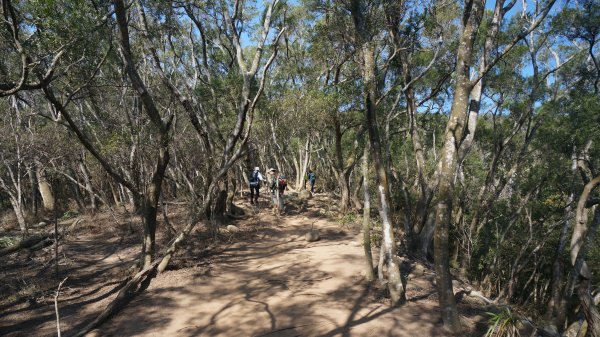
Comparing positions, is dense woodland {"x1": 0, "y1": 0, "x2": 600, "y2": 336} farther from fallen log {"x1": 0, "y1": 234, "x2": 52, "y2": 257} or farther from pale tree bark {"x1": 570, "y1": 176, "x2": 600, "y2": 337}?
fallen log {"x1": 0, "y1": 234, "x2": 52, "y2": 257}

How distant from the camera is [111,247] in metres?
10.3

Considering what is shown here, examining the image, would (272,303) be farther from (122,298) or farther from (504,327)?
(504,327)

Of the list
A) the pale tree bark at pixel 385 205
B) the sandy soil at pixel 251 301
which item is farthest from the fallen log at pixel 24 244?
the pale tree bark at pixel 385 205

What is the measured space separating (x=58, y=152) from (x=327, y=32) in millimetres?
8789

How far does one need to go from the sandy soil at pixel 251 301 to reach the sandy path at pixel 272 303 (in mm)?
16

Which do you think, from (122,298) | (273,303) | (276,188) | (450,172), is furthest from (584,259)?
(276,188)

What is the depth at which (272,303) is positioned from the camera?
6.06 meters

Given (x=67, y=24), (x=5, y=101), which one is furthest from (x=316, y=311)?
(x=5, y=101)

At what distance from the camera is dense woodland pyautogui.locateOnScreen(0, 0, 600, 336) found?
5828 mm

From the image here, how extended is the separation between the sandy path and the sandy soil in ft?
0.05

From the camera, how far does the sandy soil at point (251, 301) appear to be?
5.29 meters

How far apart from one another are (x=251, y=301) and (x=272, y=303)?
41 cm

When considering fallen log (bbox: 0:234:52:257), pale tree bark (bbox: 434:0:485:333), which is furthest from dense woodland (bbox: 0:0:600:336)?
fallen log (bbox: 0:234:52:257)

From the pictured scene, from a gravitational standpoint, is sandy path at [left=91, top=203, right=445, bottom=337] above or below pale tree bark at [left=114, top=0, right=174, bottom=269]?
below
